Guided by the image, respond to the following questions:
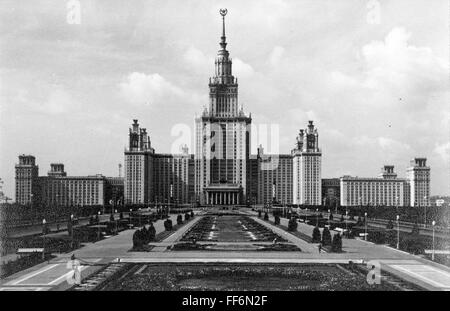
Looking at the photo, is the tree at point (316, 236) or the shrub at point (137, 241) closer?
the shrub at point (137, 241)

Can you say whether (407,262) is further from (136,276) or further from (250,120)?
(250,120)

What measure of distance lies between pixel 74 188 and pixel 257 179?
49852mm

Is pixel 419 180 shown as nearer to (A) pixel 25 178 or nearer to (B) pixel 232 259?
(A) pixel 25 178

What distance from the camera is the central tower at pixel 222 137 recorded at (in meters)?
150

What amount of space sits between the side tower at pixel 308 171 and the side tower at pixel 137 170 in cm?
3969

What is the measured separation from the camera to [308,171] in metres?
153

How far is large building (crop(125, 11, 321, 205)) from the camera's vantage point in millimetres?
A: 149750

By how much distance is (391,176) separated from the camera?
552ft

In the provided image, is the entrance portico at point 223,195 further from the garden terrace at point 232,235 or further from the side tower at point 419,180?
the garden terrace at point 232,235

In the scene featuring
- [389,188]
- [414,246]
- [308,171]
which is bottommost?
[414,246]

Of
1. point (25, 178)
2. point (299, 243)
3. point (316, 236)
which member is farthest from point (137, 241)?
point (25, 178)

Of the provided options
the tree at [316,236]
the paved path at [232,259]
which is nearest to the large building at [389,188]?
the tree at [316,236]

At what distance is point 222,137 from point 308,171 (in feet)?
80.3
